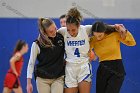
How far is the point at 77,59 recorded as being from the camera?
356 centimetres

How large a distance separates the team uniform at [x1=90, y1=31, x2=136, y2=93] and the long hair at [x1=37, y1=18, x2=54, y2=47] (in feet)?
1.77

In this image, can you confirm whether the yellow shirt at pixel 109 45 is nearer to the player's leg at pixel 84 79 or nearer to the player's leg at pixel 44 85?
the player's leg at pixel 84 79

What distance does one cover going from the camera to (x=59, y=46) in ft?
11.8

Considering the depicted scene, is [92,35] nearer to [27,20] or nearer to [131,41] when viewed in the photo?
[131,41]

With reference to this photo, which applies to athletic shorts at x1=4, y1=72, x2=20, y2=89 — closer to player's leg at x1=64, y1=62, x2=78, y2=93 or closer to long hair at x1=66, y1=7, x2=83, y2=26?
player's leg at x1=64, y1=62, x2=78, y2=93

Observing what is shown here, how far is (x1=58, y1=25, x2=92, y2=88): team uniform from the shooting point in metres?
3.57

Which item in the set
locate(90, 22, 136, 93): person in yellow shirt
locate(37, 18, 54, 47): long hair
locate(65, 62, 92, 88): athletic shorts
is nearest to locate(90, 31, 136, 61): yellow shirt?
locate(90, 22, 136, 93): person in yellow shirt

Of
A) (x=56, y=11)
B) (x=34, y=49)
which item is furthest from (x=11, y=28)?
(x=34, y=49)

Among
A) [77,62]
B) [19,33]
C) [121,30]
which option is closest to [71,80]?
[77,62]

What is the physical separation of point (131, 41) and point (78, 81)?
77cm

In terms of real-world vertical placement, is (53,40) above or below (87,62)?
above

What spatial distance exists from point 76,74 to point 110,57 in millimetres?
435

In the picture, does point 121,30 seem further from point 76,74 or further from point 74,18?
point 76,74

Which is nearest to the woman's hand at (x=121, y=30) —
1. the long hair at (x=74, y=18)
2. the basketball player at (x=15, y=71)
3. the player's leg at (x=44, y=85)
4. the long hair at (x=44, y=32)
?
the long hair at (x=74, y=18)
